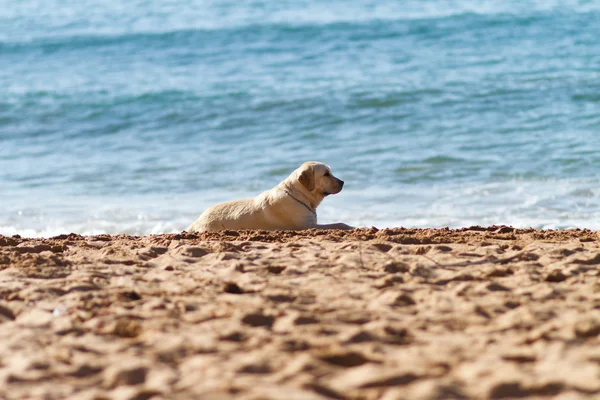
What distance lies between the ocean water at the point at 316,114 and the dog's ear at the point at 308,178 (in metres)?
1.78

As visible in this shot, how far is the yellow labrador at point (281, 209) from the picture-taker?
8359 millimetres

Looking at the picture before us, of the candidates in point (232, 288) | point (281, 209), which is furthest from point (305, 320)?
point (281, 209)

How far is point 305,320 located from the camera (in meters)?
4.52

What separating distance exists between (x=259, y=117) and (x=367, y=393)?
13.3 metres

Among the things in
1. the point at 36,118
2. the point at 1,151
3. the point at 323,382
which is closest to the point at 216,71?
the point at 36,118

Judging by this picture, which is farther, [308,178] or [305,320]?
[308,178]

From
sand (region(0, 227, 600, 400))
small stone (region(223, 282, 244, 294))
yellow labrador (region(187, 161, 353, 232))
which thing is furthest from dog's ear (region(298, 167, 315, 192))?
small stone (region(223, 282, 244, 294))

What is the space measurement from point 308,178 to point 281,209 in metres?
0.42

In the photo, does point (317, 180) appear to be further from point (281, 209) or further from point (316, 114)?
point (316, 114)

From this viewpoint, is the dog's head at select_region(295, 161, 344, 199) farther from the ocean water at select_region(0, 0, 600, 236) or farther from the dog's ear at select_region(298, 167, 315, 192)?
the ocean water at select_region(0, 0, 600, 236)

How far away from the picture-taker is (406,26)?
2316 centimetres

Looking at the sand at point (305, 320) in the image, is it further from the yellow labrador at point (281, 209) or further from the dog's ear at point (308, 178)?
the dog's ear at point (308, 178)

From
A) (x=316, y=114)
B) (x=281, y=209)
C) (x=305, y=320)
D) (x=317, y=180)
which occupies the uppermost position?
(x=316, y=114)

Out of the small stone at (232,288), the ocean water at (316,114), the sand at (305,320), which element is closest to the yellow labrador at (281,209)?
the sand at (305,320)
